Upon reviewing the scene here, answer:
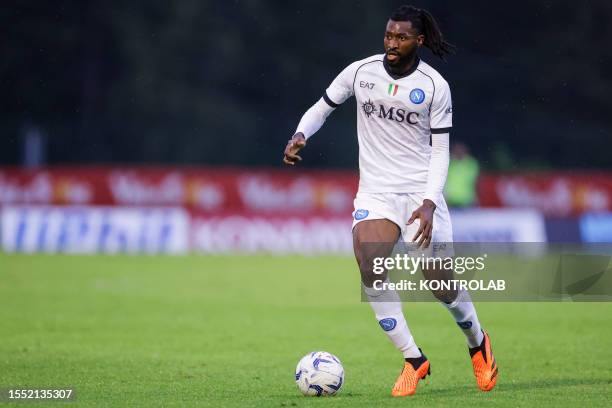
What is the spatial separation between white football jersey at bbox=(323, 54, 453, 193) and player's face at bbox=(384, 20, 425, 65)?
163mm

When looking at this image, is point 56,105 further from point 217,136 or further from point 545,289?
point 545,289

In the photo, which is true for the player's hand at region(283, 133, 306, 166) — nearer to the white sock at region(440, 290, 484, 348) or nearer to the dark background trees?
the white sock at region(440, 290, 484, 348)

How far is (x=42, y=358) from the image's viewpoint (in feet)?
33.4

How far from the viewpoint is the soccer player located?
7867mm

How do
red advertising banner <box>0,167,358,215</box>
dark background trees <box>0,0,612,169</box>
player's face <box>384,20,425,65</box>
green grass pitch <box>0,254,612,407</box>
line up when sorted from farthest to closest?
1. dark background trees <box>0,0,612,169</box>
2. red advertising banner <box>0,167,358,215</box>
3. green grass pitch <box>0,254,612,407</box>
4. player's face <box>384,20,425,65</box>

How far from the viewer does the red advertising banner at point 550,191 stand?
98.3 feet

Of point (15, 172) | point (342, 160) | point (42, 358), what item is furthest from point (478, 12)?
point (42, 358)

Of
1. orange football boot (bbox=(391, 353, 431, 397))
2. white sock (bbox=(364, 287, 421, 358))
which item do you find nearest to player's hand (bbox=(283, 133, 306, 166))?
white sock (bbox=(364, 287, 421, 358))

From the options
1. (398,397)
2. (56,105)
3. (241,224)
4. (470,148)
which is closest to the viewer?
(398,397)

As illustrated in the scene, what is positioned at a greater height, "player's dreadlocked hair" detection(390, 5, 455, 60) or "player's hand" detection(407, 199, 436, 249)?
"player's dreadlocked hair" detection(390, 5, 455, 60)

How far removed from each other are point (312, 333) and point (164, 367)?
3.09 meters

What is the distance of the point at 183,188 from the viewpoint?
29016 millimetres

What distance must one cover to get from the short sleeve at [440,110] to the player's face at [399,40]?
0.32m

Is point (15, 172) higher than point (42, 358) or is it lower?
higher
